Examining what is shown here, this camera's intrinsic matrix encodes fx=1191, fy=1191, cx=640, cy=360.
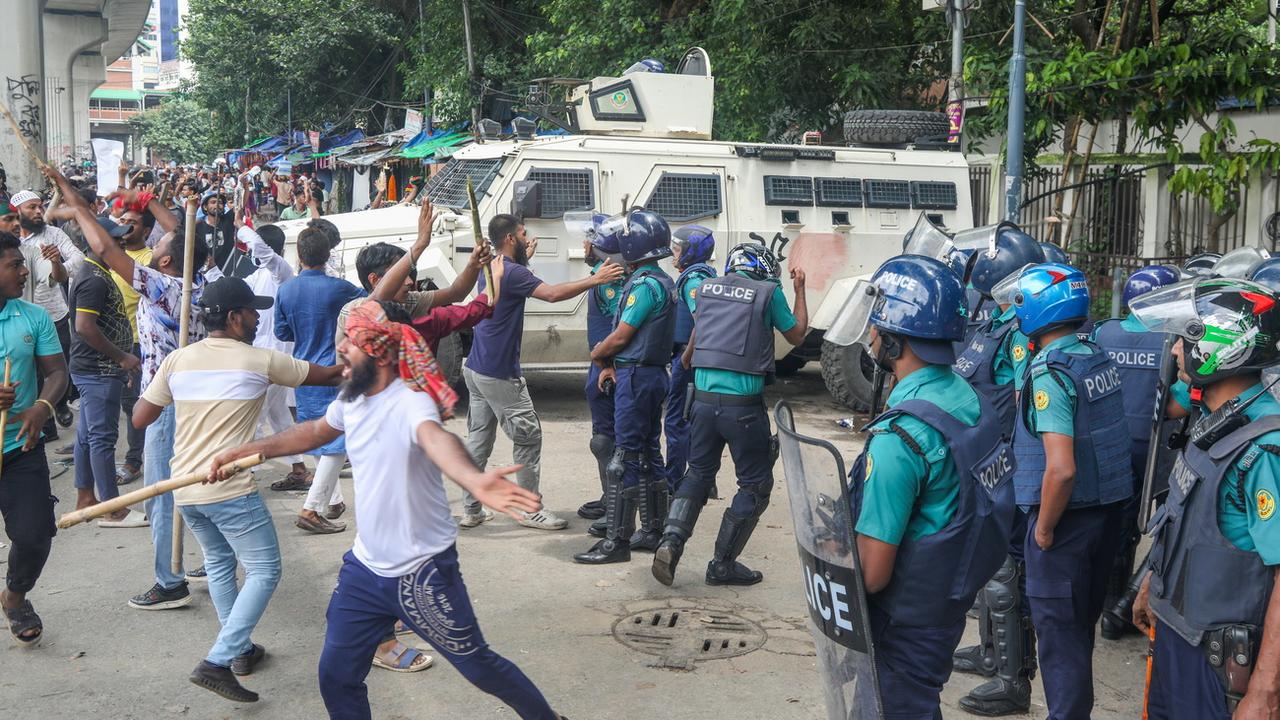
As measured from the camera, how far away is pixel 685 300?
7.20 metres

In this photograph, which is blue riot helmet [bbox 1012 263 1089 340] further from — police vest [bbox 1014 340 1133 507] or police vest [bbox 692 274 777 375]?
police vest [bbox 692 274 777 375]

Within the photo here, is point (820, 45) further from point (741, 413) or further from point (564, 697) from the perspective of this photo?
point (564, 697)

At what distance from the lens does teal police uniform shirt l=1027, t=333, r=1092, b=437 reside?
4.07 m

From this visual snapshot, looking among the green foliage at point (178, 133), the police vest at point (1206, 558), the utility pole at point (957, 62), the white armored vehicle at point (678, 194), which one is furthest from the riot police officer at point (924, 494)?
the green foliage at point (178, 133)

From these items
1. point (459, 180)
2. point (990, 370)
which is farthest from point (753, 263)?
point (459, 180)

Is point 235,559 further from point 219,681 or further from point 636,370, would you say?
point 636,370

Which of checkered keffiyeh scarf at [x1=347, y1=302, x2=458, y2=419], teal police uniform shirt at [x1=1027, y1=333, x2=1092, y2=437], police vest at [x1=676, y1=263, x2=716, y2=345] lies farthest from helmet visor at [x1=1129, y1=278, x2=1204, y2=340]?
police vest at [x1=676, y1=263, x2=716, y2=345]

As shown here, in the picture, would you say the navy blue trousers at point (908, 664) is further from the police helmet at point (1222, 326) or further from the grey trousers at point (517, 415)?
the grey trousers at point (517, 415)

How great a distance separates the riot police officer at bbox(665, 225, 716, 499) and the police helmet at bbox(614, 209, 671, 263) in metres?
0.42

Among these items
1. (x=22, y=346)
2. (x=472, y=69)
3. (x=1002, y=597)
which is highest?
(x=472, y=69)

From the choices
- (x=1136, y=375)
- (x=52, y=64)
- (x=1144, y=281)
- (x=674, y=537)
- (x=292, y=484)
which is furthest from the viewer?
(x=52, y=64)

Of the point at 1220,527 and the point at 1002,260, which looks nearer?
the point at 1220,527

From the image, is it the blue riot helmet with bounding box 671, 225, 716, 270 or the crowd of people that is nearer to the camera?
the crowd of people

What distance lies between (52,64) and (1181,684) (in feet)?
87.6
